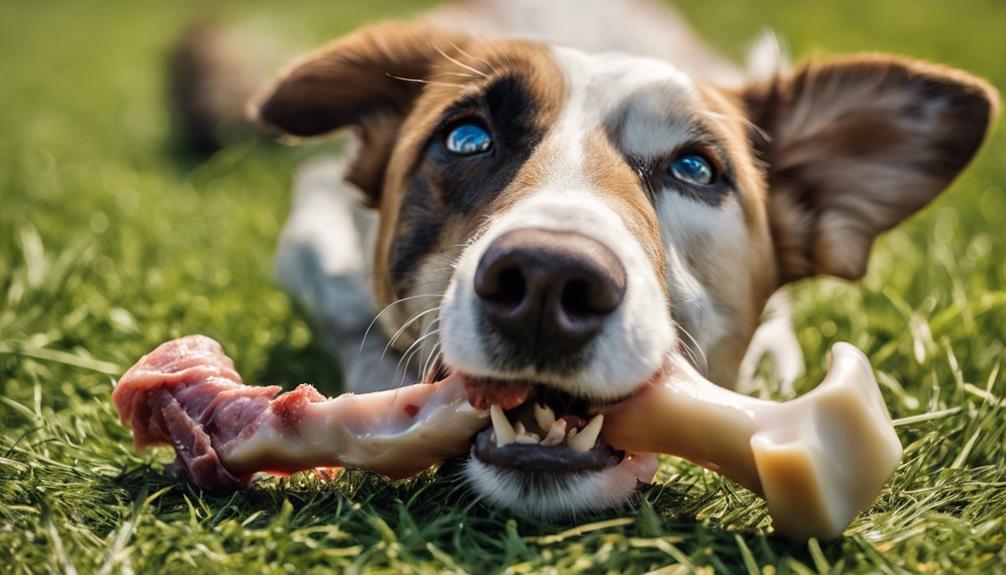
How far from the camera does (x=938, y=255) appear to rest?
452 cm

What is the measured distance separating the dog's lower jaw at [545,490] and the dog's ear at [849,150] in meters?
1.58

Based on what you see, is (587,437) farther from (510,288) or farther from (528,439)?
(510,288)

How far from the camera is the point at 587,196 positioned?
266 centimetres

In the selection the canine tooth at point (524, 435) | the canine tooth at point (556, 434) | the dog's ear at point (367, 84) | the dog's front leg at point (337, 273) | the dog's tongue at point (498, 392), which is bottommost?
the dog's front leg at point (337, 273)

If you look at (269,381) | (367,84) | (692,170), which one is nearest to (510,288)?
(692,170)

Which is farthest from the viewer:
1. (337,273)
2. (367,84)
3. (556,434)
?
(337,273)

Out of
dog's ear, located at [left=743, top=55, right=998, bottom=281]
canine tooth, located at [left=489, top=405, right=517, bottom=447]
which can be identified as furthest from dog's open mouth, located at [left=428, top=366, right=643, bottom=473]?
dog's ear, located at [left=743, top=55, right=998, bottom=281]

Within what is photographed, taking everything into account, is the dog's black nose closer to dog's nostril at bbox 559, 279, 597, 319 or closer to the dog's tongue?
dog's nostril at bbox 559, 279, 597, 319

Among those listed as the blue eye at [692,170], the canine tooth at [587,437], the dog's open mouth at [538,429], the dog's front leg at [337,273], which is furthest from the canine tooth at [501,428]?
the blue eye at [692,170]

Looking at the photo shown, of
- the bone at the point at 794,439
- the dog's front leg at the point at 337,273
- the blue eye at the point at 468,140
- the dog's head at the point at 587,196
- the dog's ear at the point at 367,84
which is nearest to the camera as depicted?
the bone at the point at 794,439

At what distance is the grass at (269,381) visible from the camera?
7.44 feet

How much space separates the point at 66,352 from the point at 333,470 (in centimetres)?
146

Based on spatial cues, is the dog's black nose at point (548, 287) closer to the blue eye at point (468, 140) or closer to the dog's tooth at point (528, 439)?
the dog's tooth at point (528, 439)

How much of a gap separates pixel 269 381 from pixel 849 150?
7.40ft
